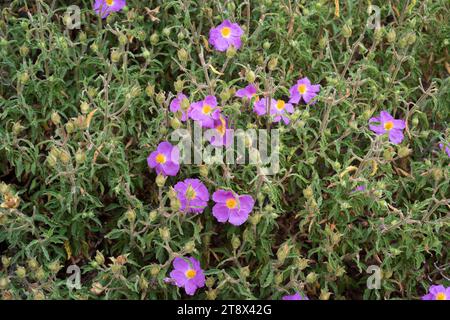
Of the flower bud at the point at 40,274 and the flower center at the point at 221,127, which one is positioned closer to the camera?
the flower bud at the point at 40,274

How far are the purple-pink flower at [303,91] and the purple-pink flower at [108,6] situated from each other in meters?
0.77

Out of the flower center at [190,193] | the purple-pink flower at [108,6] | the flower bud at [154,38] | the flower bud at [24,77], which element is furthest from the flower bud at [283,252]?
the purple-pink flower at [108,6]

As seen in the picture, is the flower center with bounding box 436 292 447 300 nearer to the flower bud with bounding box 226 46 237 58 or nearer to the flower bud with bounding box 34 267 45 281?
the flower bud with bounding box 226 46 237 58

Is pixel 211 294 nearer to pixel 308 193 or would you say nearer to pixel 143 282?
pixel 143 282

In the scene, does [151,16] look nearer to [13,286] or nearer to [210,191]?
[210,191]

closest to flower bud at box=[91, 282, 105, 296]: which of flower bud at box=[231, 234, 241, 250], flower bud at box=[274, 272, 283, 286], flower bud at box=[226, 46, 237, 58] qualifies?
flower bud at box=[231, 234, 241, 250]

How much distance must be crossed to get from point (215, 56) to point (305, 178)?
63 cm

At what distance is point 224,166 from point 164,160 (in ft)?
0.75

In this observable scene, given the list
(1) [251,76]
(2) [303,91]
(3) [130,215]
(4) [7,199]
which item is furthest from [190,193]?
(2) [303,91]

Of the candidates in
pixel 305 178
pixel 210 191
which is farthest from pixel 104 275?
pixel 305 178

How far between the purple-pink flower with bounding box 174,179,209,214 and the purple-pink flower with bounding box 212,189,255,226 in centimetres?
5

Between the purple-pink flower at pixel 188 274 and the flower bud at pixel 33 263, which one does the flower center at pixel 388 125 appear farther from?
the flower bud at pixel 33 263

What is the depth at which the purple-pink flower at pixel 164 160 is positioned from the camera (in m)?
2.48
